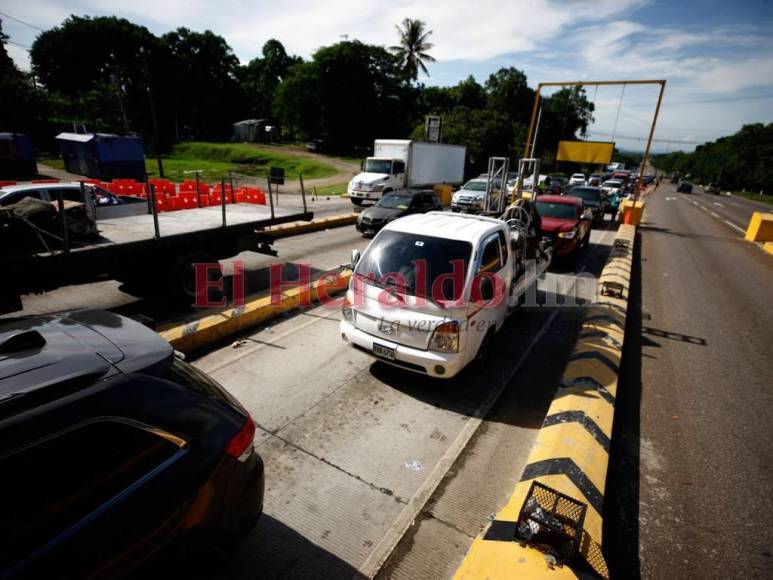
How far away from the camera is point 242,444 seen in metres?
2.55

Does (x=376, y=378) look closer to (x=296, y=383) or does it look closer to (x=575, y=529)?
(x=296, y=383)

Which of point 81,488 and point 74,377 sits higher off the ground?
point 74,377

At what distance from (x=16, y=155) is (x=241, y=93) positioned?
154ft

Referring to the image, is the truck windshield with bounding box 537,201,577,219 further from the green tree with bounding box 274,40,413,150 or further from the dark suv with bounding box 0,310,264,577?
the green tree with bounding box 274,40,413,150

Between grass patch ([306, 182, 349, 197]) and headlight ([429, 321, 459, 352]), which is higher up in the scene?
headlight ([429, 321, 459, 352])

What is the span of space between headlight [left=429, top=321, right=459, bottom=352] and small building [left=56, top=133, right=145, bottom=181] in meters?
29.9

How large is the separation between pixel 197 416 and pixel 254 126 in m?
63.2

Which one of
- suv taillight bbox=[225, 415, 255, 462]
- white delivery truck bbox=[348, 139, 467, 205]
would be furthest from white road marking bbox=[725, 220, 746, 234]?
suv taillight bbox=[225, 415, 255, 462]

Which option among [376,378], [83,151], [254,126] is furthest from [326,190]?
A: [254,126]

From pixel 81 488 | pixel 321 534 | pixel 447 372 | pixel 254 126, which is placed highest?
pixel 254 126

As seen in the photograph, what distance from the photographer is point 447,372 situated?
483 cm

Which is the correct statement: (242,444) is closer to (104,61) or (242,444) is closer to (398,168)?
(398,168)

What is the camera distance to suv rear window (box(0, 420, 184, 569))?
164 cm

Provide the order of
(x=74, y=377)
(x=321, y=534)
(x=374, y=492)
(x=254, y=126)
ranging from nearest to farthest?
(x=74, y=377), (x=321, y=534), (x=374, y=492), (x=254, y=126)
